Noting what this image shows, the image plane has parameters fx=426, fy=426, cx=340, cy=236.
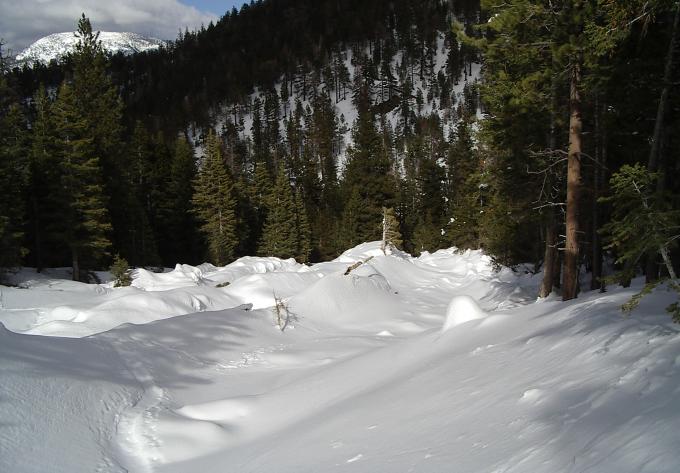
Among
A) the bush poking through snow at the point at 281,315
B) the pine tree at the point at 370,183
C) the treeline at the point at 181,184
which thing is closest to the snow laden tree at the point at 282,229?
the treeline at the point at 181,184

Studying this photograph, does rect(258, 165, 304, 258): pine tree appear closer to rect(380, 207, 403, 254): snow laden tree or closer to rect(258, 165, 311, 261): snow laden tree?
rect(258, 165, 311, 261): snow laden tree

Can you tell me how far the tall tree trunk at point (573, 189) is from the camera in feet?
31.5

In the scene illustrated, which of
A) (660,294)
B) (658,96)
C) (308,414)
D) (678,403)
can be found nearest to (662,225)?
(678,403)

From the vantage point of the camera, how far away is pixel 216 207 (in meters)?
38.9

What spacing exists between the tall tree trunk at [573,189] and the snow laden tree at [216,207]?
3237cm

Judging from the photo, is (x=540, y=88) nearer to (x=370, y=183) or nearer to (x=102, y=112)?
(x=370, y=183)

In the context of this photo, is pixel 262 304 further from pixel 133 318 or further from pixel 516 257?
pixel 516 257

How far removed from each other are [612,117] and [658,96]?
3.28 feet

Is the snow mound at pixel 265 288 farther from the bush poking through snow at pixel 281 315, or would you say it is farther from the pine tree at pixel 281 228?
the pine tree at pixel 281 228

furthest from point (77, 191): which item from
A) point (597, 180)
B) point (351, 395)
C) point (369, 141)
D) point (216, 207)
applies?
point (369, 141)

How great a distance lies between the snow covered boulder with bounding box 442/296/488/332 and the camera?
9.81m

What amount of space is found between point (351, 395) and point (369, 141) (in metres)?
40.5

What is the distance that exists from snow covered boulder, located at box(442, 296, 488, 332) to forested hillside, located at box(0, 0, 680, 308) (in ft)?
6.50

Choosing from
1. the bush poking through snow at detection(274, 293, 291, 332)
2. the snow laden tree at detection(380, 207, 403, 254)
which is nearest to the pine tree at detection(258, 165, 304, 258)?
the snow laden tree at detection(380, 207, 403, 254)
